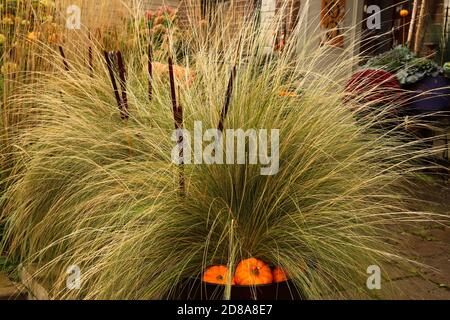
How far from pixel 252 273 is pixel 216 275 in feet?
0.45

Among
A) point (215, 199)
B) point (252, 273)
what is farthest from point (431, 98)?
point (252, 273)

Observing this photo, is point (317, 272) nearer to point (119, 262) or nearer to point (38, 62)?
point (119, 262)

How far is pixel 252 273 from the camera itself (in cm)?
212

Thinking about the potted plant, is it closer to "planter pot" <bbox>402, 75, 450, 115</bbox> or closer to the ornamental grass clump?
"planter pot" <bbox>402, 75, 450, 115</bbox>

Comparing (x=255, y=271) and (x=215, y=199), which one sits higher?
(x=215, y=199)

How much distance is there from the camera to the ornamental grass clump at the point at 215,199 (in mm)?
2154

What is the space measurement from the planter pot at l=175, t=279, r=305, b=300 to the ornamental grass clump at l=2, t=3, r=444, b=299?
0.04m

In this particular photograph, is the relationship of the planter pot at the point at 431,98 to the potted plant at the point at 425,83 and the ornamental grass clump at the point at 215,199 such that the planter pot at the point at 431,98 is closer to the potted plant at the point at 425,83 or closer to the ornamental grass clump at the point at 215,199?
the potted plant at the point at 425,83

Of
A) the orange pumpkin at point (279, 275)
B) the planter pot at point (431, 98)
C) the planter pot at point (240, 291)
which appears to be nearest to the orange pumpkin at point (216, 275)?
the planter pot at point (240, 291)

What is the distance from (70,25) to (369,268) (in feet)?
8.72

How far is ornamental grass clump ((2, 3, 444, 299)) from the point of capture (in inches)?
84.8

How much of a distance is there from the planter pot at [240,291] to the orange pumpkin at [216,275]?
0.09 ft

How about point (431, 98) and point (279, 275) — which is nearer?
point (279, 275)

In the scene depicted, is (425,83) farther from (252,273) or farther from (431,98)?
(252,273)
